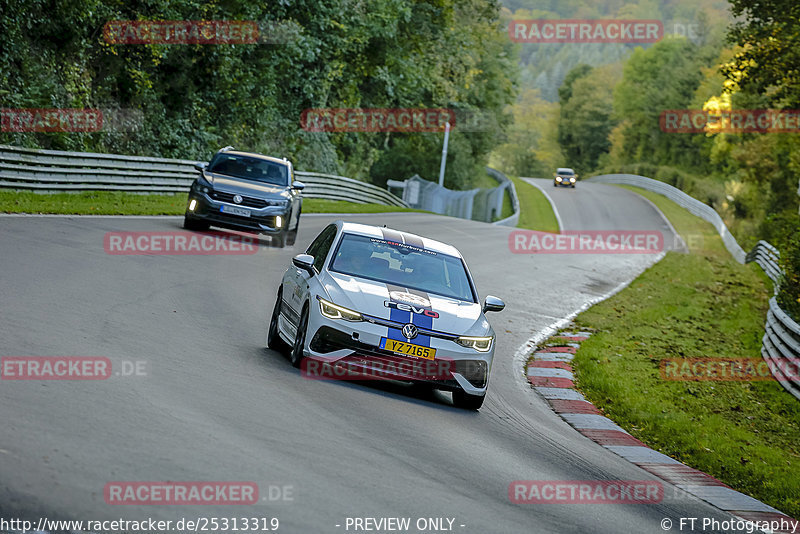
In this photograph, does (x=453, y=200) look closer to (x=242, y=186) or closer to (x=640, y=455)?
(x=242, y=186)

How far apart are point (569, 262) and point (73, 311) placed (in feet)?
71.8

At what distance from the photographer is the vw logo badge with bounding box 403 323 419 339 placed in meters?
9.51

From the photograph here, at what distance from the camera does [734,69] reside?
31.4m

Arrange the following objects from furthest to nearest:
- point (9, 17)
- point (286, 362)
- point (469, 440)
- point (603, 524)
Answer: point (9, 17) < point (286, 362) < point (469, 440) < point (603, 524)

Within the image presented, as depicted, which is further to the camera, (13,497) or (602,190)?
(602,190)

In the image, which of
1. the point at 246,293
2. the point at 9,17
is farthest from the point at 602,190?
the point at 246,293

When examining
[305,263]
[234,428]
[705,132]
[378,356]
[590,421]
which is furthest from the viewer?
[705,132]

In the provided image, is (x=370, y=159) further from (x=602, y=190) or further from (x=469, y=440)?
(x=469, y=440)

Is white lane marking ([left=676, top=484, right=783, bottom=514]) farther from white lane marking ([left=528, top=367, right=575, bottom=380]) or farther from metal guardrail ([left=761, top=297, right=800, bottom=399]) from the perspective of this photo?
metal guardrail ([left=761, top=297, right=800, bottom=399])

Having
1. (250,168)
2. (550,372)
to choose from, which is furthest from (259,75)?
(550,372)

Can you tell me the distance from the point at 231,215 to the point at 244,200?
1.32ft

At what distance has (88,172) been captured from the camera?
2589 cm

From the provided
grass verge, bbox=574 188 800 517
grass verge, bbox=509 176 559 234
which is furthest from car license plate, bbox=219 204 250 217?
grass verge, bbox=509 176 559 234

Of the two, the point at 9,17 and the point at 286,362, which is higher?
the point at 9,17
